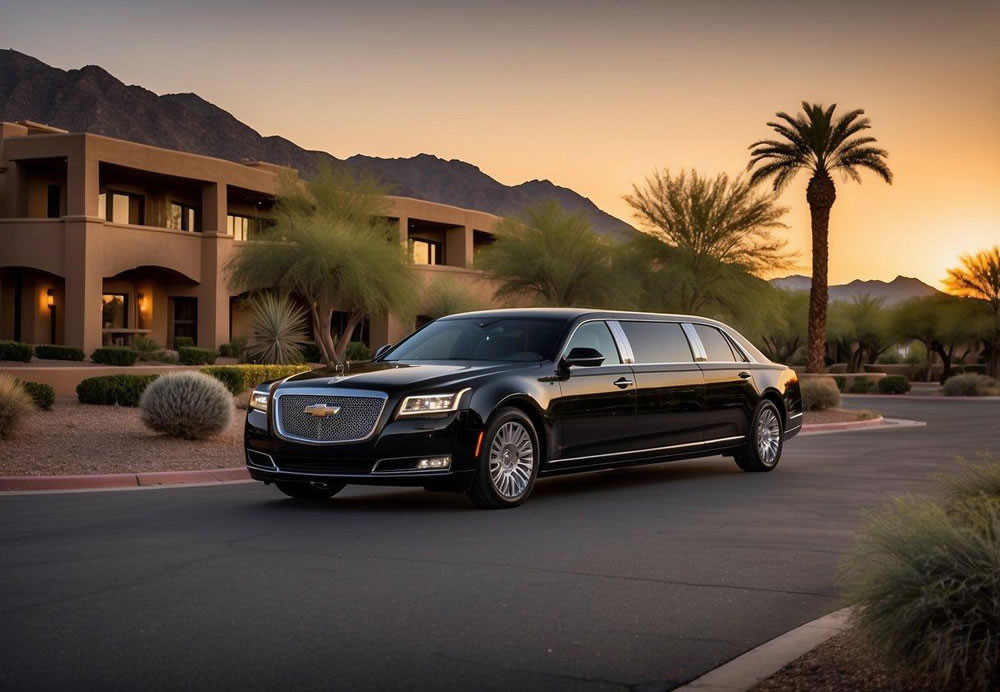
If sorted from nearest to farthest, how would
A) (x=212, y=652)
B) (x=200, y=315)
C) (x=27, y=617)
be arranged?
(x=212, y=652) < (x=27, y=617) < (x=200, y=315)

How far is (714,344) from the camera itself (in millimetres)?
14266

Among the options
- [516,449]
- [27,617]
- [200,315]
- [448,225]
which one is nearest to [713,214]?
[200,315]

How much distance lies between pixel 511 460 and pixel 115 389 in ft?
41.1

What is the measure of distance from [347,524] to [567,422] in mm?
2590

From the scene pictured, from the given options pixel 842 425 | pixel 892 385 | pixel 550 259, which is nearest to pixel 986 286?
pixel 892 385

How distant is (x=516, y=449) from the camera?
11016 millimetres

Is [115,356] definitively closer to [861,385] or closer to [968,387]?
[861,385]

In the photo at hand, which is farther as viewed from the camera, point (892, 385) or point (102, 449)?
point (892, 385)

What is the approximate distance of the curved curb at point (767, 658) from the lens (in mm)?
5160

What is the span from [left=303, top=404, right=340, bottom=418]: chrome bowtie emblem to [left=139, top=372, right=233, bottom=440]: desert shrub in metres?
6.22

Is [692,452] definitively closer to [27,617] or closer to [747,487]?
[747,487]

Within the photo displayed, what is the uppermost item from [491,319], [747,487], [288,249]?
[288,249]

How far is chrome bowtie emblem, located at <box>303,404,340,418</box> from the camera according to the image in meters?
10.6

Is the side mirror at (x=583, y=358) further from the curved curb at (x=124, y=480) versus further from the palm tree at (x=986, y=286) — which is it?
the palm tree at (x=986, y=286)
